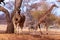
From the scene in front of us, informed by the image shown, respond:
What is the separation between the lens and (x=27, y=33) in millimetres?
3230

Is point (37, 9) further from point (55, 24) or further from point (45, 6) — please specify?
point (55, 24)

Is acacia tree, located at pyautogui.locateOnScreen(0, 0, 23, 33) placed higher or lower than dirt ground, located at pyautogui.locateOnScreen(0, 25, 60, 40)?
higher

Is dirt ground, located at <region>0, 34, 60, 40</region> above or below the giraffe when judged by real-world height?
below

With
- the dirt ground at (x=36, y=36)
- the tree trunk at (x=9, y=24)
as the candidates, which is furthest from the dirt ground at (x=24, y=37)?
the tree trunk at (x=9, y=24)

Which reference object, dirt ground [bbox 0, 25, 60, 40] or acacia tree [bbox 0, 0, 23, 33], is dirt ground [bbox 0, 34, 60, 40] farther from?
acacia tree [bbox 0, 0, 23, 33]

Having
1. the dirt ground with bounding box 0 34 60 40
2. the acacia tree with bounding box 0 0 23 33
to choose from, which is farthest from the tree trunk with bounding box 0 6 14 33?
the dirt ground with bounding box 0 34 60 40

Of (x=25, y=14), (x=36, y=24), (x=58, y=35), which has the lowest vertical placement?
(x=58, y=35)

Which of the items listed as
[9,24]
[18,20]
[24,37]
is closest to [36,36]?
[24,37]

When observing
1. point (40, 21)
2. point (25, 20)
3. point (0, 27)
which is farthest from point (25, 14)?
point (0, 27)

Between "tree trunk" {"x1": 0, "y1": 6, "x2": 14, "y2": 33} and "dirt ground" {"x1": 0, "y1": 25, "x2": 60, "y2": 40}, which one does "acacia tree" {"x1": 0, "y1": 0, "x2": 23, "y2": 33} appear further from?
"dirt ground" {"x1": 0, "y1": 25, "x2": 60, "y2": 40}

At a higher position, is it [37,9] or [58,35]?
[37,9]

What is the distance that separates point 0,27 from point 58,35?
119 cm

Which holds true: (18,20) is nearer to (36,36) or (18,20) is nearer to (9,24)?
(9,24)

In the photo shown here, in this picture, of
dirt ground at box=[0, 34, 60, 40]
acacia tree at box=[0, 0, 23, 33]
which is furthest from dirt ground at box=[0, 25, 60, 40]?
acacia tree at box=[0, 0, 23, 33]
